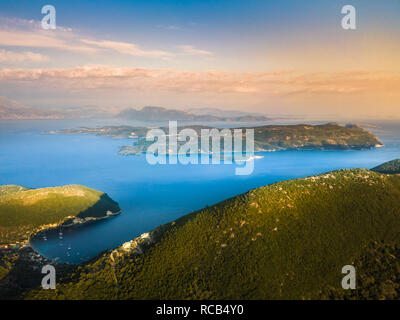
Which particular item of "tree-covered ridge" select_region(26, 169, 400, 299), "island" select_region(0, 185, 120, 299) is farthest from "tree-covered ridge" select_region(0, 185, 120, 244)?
"tree-covered ridge" select_region(26, 169, 400, 299)

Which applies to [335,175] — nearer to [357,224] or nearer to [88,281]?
[357,224]

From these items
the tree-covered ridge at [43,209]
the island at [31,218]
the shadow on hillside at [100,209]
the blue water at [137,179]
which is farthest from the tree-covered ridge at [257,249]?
the shadow on hillside at [100,209]

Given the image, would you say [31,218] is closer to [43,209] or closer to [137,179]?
[43,209]

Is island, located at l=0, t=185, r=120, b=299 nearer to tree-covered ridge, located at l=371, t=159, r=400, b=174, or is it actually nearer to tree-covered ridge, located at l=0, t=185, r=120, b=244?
→ tree-covered ridge, located at l=0, t=185, r=120, b=244

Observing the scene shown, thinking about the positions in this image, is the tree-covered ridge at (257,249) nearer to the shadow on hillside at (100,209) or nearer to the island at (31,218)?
the island at (31,218)

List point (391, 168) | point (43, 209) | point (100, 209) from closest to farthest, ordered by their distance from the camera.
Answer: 1. point (43, 209)
2. point (100, 209)
3. point (391, 168)

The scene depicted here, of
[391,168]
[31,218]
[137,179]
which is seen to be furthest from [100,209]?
[391,168]
